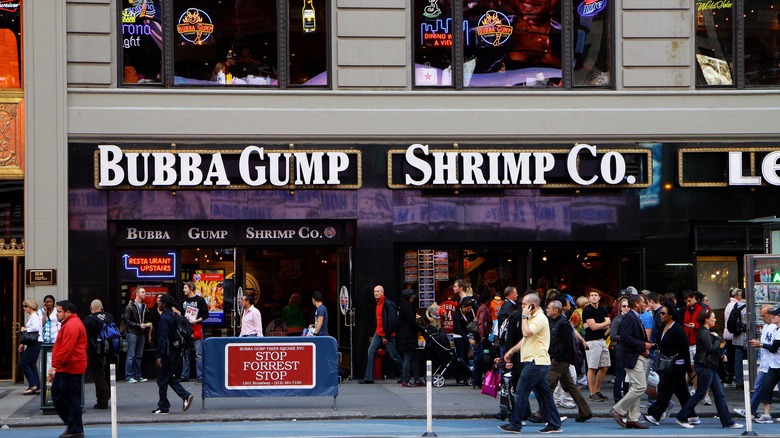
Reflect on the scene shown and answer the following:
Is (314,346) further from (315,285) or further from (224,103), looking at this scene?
(224,103)

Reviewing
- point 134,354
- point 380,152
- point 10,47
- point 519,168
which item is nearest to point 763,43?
point 519,168

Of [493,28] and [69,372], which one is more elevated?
[493,28]

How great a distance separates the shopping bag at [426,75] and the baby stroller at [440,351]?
4962 mm

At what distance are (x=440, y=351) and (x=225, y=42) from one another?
24.0 feet

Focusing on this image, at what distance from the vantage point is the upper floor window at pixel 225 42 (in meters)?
21.5

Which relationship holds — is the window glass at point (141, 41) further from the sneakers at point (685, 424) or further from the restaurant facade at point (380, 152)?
the sneakers at point (685, 424)

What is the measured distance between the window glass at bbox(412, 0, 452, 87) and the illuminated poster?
541 centimetres

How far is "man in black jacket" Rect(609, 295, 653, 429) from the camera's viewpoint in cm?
1521

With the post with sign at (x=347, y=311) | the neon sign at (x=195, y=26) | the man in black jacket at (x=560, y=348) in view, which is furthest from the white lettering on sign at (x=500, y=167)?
the man in black jacket at (x=560, y=348)

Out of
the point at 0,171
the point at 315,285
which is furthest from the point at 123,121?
the point at 315,285

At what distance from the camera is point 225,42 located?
21.8m

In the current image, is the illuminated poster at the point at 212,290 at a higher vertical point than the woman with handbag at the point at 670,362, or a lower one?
higher

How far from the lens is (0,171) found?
821 inches

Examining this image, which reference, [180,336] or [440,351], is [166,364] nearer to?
[180,336]
